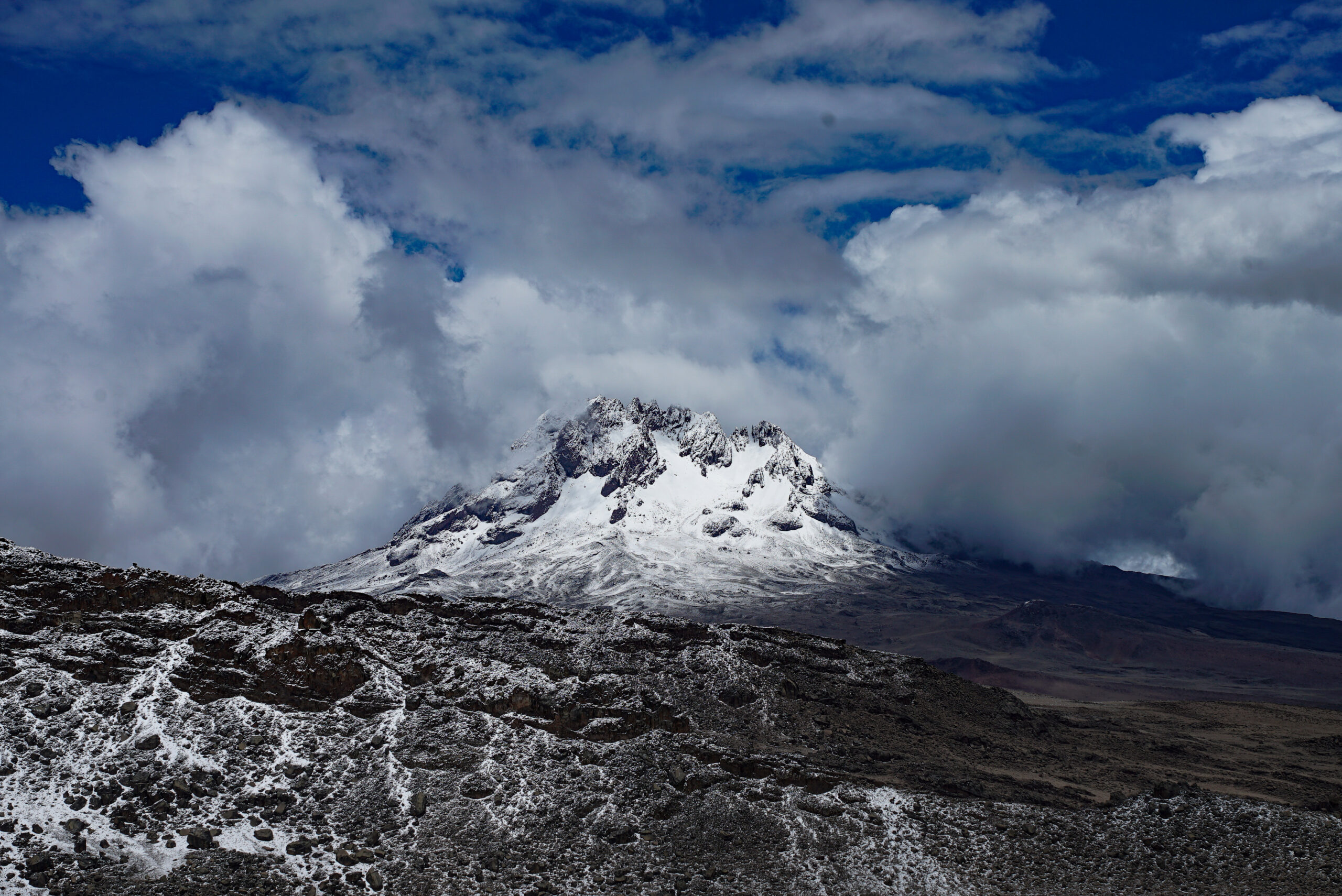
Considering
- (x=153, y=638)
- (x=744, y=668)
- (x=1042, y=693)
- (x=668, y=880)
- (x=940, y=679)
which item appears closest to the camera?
(x=668, y=880)

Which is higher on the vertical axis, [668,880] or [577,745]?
[577,745]

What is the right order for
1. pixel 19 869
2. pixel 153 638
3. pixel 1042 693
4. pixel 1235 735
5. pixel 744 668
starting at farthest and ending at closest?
pixel 1042 693
pixel 1235 735
pixel 744 668
pixel 153 638
pixel 19 869

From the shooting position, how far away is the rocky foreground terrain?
44938 millimetres

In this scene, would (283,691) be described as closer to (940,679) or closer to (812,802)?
(812,802)

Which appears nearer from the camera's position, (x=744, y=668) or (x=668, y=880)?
(x=668, y=880)

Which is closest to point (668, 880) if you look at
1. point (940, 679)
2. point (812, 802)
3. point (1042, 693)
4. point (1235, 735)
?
point (812, 802)

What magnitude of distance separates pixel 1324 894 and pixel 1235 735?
60785 millimetres

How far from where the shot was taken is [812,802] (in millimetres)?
53156

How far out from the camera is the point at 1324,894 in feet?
160

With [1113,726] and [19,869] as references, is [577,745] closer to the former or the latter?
[19,869]

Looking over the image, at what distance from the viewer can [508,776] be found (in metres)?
52.6

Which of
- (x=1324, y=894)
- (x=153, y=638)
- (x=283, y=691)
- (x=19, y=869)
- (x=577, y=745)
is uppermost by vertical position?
(x=153, y=638)

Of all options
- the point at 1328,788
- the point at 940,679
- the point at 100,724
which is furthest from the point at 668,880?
the point at 1328,788

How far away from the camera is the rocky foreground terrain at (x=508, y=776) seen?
4494 centimetres
